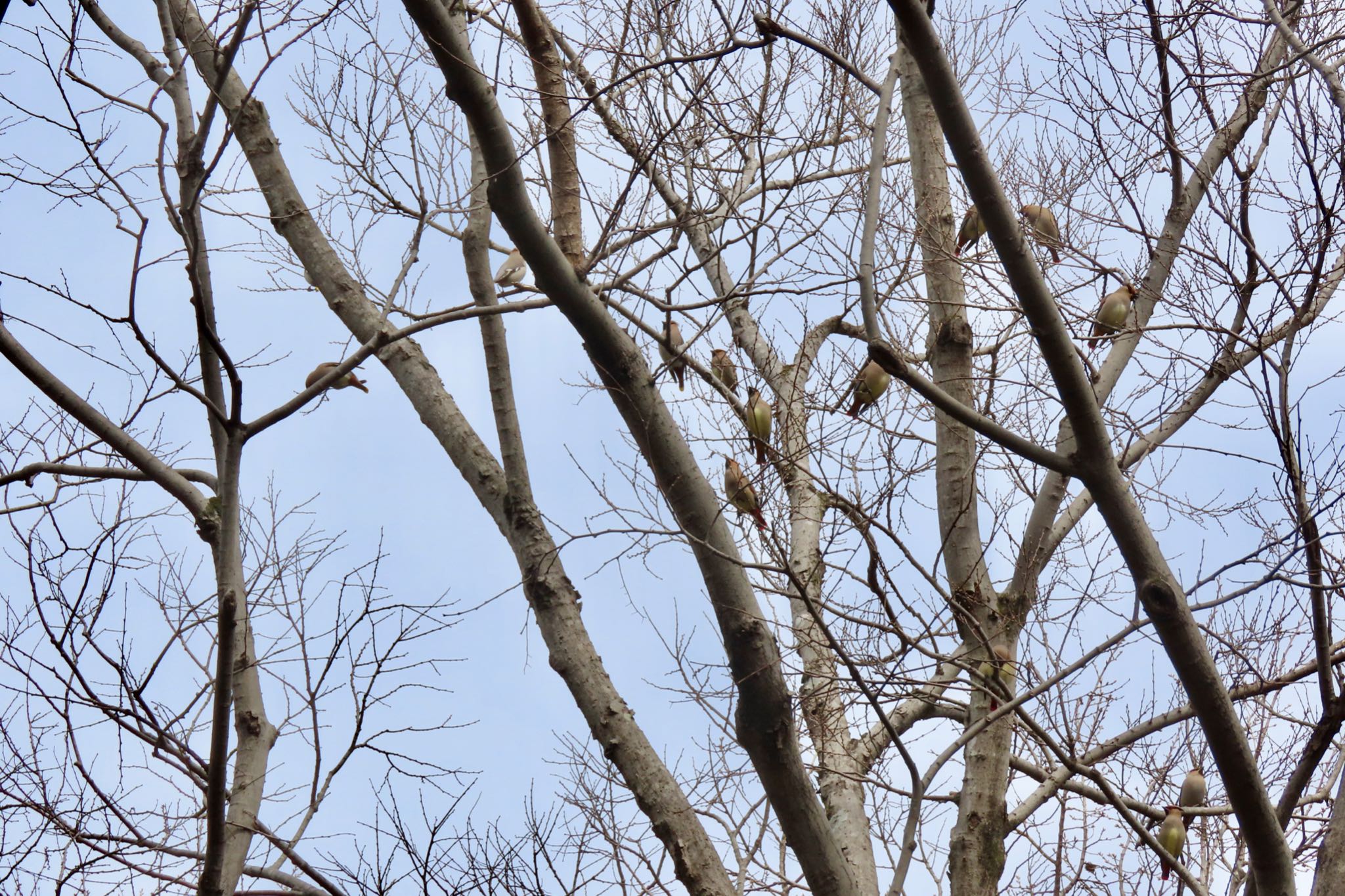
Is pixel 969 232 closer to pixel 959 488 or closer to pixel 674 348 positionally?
pixel 959 488

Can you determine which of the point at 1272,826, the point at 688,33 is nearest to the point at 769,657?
the point at 1272,826

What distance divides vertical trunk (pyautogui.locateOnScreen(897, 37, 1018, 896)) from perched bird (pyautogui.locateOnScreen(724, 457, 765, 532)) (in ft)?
2.43

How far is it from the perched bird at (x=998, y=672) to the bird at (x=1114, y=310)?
1401mm

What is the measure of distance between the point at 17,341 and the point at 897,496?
2612 millimetres

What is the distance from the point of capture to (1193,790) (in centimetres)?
480

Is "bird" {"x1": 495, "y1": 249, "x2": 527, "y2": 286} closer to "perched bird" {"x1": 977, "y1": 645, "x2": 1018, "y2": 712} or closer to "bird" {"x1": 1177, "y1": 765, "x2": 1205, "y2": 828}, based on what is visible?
"perched bird" {"x1": 977, "y1": 645, "x2": 1018, "y2": 712}

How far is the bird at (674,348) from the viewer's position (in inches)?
159

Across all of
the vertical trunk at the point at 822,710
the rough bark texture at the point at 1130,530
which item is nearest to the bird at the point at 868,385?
the vertical trunk at the point at 822,710

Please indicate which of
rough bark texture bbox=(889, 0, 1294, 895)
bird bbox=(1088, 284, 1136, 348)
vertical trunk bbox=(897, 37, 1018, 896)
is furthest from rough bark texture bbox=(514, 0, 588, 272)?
bird bbox=(1088, 284, 1136, 348)

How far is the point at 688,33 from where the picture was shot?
376 centimetres

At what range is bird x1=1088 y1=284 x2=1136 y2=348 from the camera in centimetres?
465

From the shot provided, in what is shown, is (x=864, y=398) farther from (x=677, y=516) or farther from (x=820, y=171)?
(x=677, y=516)

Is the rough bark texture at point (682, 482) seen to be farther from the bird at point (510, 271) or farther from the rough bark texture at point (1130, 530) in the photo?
the bird at point (510, 271)

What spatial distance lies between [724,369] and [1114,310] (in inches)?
68.8
